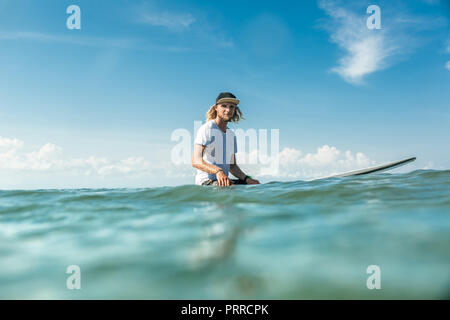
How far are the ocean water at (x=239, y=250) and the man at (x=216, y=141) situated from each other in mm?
2271

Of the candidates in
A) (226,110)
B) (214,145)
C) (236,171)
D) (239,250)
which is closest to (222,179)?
(214,145)

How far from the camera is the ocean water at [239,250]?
1.77m

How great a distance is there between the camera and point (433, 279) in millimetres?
1773

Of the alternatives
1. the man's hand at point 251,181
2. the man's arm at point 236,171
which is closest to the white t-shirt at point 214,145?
the man's arm at point 236,171

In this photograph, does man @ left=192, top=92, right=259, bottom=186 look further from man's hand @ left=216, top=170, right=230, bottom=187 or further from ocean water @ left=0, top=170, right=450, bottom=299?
ocean water @ left=0, top=170, right=450, bottom=299

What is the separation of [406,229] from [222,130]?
4.77 m

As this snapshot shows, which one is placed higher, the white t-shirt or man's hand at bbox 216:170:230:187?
the white t-shirt

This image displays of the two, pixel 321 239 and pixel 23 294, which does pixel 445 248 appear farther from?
pixel 23 294

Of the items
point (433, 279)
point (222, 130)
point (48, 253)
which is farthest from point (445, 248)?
point (222, 130)

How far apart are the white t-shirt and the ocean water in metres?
2.46

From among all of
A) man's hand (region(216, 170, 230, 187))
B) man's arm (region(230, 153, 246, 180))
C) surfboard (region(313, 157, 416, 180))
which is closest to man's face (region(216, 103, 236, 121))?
man's arm (region(230, 153, 246, 180))

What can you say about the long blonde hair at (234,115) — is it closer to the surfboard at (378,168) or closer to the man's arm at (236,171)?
the man's arm at (236,171)

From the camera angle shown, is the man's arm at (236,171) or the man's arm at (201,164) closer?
the man's arm at (201,164)

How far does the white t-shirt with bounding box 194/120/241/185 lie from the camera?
6437mm
